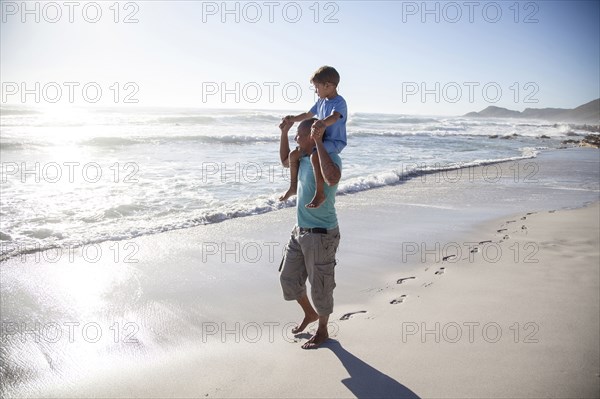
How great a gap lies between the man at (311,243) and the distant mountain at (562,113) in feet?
330

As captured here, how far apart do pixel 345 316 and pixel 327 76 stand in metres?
2.26

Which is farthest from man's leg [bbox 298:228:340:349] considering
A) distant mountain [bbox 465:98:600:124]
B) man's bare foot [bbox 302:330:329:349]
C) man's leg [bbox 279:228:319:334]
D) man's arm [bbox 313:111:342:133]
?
distant mountain [bbox 465:98:600:124]

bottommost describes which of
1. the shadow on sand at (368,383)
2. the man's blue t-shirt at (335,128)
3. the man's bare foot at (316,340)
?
the shadow on sand at (368,383)

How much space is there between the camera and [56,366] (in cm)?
316

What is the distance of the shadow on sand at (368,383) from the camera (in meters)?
2.71

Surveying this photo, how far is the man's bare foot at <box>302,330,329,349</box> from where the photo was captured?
3307mm

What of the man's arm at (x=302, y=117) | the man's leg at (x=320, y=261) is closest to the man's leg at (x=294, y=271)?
the man's leg at (x=320, y=261)

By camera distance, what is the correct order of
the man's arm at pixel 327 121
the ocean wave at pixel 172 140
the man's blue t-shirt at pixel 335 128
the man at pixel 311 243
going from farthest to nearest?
the ocean wave at pixel 172 140, the man at pixel 311 243, the man's blue t-shirt at pixel 335 128, the man's arm at pixel 327 121

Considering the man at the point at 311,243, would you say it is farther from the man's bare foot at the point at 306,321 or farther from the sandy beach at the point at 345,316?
the sandy beach at the point at 345,316

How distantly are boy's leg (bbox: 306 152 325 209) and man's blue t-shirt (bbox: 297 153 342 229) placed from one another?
13 cm

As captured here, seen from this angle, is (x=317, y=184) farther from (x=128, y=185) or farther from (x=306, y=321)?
(x=128, y=185)

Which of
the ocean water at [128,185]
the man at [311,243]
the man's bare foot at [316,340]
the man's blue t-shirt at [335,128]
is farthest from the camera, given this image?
the ocean water at [128,185]

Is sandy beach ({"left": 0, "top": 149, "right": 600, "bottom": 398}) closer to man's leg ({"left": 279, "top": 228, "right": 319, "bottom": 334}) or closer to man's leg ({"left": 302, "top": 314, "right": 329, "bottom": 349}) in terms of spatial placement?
man's leg ({"left": 302, "top": 314, "right": 329, "bottom": 349})

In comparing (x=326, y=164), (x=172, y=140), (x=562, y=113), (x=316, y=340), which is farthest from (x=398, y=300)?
(x=562, y=113)
